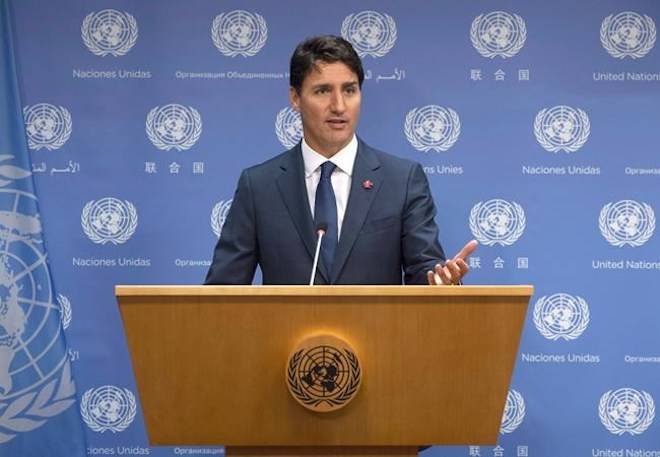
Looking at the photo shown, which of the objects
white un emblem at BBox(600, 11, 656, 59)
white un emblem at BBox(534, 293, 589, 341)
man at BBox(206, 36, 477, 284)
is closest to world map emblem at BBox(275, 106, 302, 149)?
man at BBox(206, 36, 477, 284)

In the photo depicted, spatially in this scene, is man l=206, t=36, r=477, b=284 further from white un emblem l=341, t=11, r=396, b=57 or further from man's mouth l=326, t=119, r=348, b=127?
white un emblem l=341, t=11, r=396, b=57

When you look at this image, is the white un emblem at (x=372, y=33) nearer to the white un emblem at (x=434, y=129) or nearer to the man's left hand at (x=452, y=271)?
the white un emblem at (x=434, y=129)

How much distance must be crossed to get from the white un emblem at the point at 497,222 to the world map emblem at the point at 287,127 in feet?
2.73

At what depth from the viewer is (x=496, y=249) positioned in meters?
3.81

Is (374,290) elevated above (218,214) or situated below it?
above

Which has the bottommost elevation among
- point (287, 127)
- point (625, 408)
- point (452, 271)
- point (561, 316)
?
point (625, 408)

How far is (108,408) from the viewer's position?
388cm

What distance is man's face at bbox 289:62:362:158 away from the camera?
2754 mm

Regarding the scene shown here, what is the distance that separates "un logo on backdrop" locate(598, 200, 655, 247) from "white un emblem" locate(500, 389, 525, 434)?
0.77 m

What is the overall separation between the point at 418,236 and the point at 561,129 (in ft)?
4.68

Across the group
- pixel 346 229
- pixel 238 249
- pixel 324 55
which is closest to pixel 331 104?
pixel 324 55

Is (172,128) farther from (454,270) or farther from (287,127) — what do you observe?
(454,270)

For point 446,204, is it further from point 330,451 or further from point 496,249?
point 330,451

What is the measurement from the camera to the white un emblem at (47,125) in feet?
12.7
